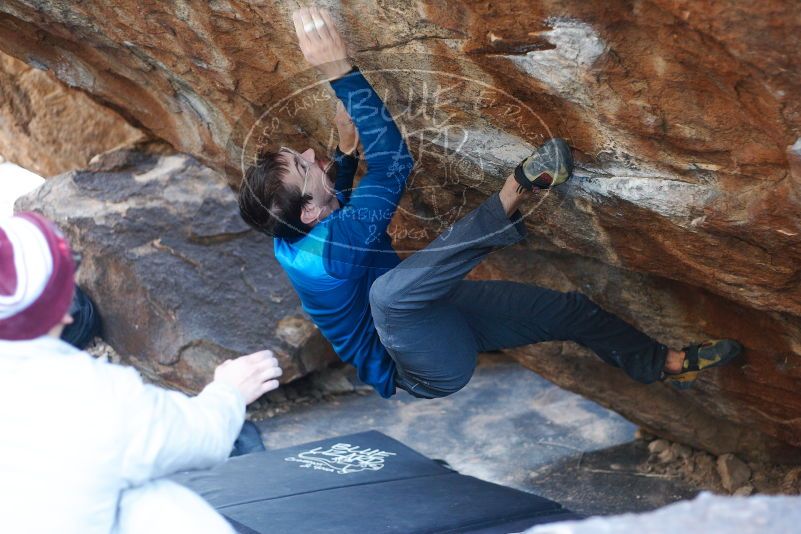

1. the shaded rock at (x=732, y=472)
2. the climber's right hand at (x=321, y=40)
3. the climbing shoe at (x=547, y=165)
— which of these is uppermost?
the climber's right hand at (x=321, y=40)

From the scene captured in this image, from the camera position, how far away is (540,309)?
3238 millimetres

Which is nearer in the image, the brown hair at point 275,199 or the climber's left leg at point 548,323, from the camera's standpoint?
the brown hair at point 275,199

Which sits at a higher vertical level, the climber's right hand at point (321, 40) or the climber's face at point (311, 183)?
the climber's right hand at point (321, 40)

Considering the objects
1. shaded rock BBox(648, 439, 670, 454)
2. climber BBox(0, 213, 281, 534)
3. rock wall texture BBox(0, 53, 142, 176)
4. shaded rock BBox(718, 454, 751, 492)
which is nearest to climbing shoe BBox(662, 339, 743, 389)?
shaded rock BBox(718, 454, 751, 492)

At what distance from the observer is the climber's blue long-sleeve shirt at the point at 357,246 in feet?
9.01

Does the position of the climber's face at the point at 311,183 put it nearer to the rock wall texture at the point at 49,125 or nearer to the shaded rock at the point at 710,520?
the shaded rock at the point at 710,520

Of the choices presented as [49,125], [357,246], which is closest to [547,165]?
[357,246]

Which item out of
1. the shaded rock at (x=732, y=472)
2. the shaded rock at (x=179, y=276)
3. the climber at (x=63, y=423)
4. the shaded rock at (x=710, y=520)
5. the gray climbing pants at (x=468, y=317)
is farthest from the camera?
the shaded rock at (x=179, y=276)

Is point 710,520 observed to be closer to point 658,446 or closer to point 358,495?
point 358,495

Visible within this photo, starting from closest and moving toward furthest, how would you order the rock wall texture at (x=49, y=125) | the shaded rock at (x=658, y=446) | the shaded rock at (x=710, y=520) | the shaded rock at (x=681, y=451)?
1. the shaded rock at (x=710, y=520)
2. the shaded rock at (x=681, y=451)
3. the shaded rock at (x=658, y=446)
4. the rock wall texture at (x=49, y=125)

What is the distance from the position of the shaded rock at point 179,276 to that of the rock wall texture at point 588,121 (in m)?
1.10

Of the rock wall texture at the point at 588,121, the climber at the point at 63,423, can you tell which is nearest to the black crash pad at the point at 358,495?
the rock wall texture at the point at 588,121

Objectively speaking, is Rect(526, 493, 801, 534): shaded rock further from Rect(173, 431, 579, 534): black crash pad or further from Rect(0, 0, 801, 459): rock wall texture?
Rect(173, 431, 579, 534): black crash pad

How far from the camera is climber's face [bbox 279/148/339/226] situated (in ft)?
9.72
